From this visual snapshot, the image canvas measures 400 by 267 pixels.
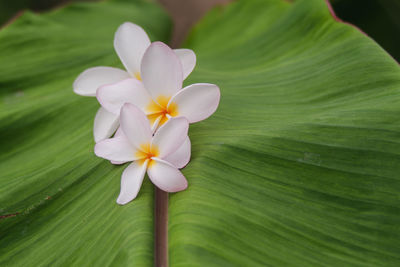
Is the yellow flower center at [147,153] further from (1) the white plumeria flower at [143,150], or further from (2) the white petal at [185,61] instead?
(2) the white petal at [185,61]

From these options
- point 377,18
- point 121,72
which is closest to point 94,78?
point 121,72

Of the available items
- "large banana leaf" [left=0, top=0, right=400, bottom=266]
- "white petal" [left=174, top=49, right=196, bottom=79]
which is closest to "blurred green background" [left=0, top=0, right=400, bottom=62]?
"large banana leaf" [left=0, top=0, right=400, bottom=266]

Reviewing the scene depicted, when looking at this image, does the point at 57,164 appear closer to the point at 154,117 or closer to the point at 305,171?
the point at 154,117

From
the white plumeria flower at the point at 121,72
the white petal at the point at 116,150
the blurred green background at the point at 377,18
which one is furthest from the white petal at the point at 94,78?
the blurred green background at the point at 377,18

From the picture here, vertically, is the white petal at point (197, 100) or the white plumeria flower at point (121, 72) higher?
the white plumeria flower at point (121, 72)

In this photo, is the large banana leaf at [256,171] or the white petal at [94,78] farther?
the white petal at [94,78]

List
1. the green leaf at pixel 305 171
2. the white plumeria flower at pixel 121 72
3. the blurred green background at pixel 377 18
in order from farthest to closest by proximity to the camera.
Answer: the blurred green background at pixel 377 18 → the white plumeria flower at pixel 121 72 → the green leaf at pixel 305 171

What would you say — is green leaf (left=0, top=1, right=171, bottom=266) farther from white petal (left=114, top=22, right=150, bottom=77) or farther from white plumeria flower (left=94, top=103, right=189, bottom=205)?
white petal (left=114, top=22, right=150, bottom=77)
